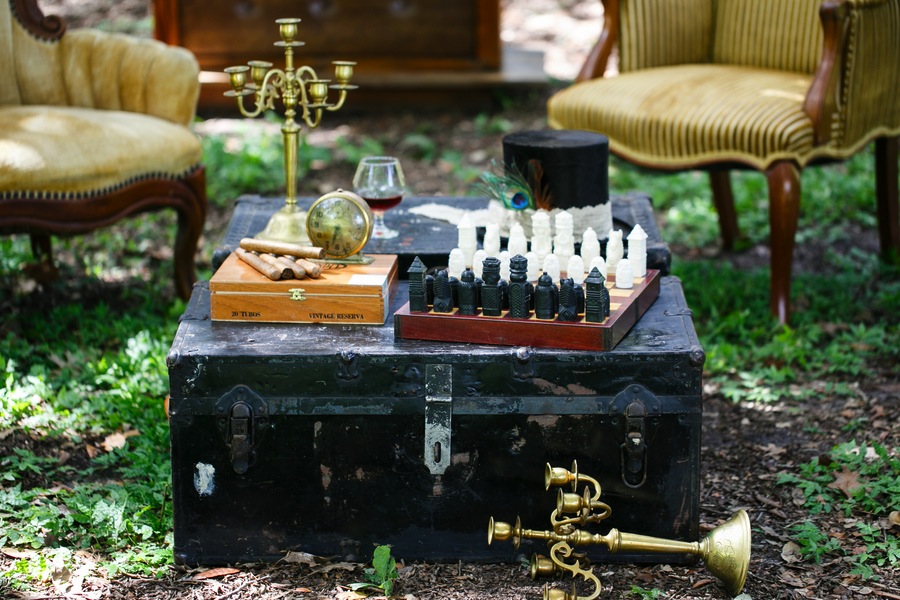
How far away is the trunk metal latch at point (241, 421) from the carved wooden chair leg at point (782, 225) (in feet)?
7.68

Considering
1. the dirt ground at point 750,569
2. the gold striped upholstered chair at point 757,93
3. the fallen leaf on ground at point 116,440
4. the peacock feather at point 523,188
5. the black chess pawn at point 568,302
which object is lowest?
the dirt ground at point 750,569

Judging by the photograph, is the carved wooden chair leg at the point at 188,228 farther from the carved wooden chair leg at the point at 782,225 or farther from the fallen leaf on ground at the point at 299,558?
the carved wooden chair leg at the point at 782,225

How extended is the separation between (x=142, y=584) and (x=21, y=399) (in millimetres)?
1136

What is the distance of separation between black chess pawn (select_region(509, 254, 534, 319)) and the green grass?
29.1 inches

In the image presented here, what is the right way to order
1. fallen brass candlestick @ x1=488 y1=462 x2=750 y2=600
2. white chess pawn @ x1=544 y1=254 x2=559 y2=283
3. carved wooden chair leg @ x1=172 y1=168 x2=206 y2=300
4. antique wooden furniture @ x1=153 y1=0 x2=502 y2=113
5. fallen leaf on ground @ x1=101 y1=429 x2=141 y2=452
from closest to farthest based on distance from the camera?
1. fallen brass candlestick @ x1=488 y1=462 x2=750 y2=600
2. white chess pawn @ x1=544 y1=254 x2=559 y2=283
3. fallen leaf on ground @ x1=101 y1=429 x2=141 y2=452
4. carved wooden chair leg @ x1=172 y1=168 x2=206 y2=300
5. antique wooden furniture @ x1=153 y1=0 x2=502 y2=113

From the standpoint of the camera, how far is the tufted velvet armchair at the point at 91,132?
12.7 ft

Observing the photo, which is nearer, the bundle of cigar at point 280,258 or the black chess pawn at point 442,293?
the black chess pawn at point 442,293

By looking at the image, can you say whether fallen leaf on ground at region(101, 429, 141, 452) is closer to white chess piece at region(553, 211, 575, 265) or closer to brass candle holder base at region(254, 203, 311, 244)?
brass candle holder base at region(254, 203, 311, 244)

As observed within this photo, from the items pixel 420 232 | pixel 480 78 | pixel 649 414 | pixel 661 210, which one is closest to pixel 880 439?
pixel 649 414

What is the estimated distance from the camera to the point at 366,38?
7484 mm

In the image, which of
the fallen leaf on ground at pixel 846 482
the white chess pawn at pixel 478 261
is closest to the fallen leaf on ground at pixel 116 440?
the white chess pawn at pixel 478 261

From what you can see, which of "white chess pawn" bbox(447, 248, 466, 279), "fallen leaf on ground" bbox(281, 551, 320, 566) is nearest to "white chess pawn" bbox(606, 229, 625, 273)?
"white chess pawn" bbox(447, 248, 466, 279)

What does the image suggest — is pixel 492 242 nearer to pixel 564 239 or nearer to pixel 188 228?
pixel 564 239

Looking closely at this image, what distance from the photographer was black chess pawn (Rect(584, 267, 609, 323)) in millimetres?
2631
